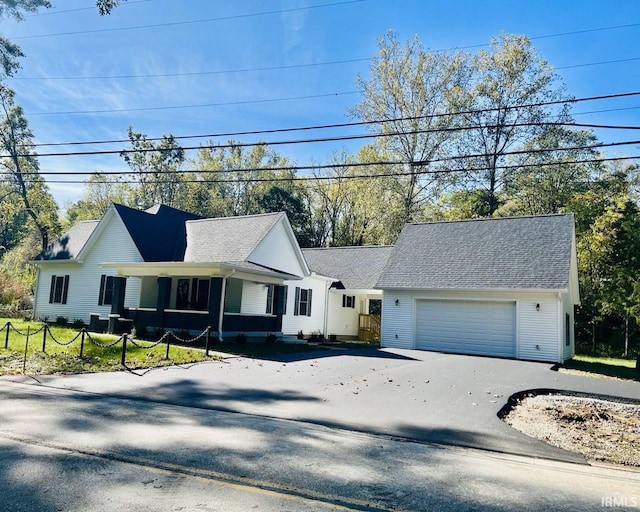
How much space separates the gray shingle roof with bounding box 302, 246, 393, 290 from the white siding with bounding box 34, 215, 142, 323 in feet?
34.9

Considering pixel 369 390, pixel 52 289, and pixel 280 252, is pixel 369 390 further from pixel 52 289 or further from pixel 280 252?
pixel 52 289

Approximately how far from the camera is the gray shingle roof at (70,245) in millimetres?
24719

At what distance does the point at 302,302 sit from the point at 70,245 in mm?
13273

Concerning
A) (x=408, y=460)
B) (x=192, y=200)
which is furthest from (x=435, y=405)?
(x=192, y=200)

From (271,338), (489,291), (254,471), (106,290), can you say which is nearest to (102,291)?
(106,290)

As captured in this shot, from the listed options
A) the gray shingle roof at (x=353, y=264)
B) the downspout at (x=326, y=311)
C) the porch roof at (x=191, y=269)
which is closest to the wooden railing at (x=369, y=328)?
the gray shingle roof at (x=353, y=264)

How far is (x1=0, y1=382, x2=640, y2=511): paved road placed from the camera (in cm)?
408

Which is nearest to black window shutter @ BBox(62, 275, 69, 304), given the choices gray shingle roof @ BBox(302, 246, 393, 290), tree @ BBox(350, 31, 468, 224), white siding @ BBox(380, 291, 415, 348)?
gray shingle roof @ BBox(302, 246, 393, 290)

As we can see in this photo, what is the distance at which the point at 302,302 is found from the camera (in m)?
23.9

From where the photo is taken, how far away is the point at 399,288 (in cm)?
2141

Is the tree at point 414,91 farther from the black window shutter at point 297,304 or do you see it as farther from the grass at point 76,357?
the grass at point 76,357

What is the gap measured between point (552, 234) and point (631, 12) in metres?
12.4

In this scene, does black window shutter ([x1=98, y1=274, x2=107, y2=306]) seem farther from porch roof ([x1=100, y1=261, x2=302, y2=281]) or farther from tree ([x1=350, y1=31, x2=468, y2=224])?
tree ([x1=350, y1=31, x2=468, y2=224])

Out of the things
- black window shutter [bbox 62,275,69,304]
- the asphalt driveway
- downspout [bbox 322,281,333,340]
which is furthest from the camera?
downspout [bbox 322,281,333,340]
